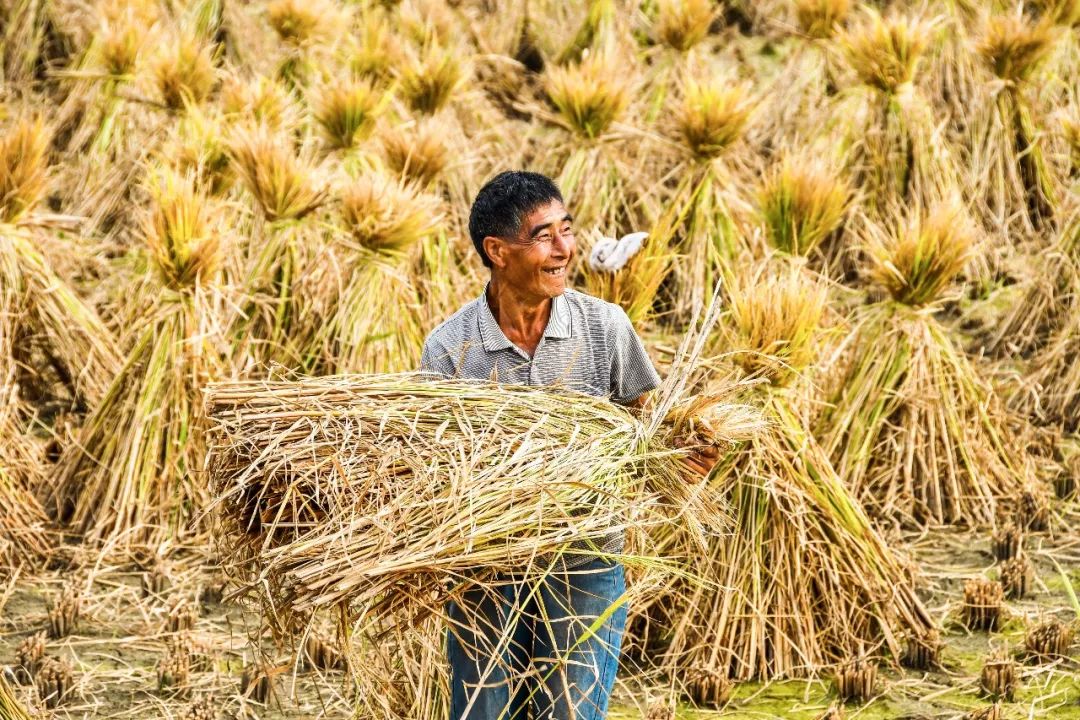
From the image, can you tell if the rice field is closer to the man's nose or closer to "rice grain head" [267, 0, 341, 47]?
"rice grain head" [267, 0, 341, 47]

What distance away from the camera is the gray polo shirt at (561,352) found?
2.66 m

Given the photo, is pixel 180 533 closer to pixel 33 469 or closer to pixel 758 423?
pixel 33 469

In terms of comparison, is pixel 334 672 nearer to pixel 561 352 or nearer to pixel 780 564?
pixel 780 564

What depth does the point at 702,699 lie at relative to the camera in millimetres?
3773

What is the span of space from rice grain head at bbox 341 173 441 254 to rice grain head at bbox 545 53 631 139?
4.29 feet

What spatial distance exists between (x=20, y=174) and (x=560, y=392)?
10.4 ft

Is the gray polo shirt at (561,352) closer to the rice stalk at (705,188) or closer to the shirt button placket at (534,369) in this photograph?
the shirt button placket at (534,369)

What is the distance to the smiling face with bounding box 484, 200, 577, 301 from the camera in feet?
8.59

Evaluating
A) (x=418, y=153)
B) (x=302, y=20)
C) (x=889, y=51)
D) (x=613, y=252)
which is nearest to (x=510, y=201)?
(x=613, y=252)

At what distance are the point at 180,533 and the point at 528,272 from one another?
2.45m

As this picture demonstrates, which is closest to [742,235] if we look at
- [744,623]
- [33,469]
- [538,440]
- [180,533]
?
[744,623]

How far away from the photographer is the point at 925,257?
455 centimetres

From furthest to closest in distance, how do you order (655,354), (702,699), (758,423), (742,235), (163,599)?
(742,235)
(655,354)
(163,599)
(702,699)
(758,423)

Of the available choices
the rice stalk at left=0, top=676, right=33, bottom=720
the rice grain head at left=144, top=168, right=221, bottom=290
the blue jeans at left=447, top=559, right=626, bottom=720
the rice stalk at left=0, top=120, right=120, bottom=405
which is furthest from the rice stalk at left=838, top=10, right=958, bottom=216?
the rice stalk at left=0, top=676, right=33, bottom=720
